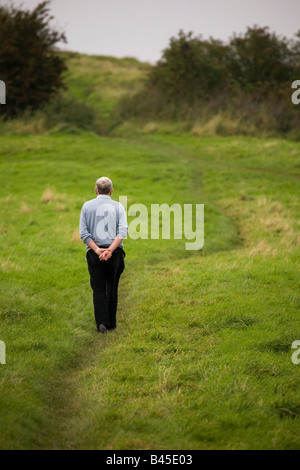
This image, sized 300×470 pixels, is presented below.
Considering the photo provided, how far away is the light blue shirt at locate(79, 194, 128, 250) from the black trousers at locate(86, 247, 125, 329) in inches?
10.3

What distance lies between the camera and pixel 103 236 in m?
7.79

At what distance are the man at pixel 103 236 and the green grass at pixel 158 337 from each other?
776 mm

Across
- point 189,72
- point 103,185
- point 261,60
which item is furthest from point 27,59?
point 103,185

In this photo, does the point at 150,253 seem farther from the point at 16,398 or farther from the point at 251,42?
the point at 251,42

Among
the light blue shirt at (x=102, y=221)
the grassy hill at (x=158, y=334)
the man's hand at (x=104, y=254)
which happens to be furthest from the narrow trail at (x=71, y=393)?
the light blue shirt at (x=102, y=221)

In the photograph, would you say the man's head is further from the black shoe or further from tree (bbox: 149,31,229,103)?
tree (bbox: 149,31,229,103)

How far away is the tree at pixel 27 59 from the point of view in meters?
33.4

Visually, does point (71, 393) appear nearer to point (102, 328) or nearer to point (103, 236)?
point (102, 328)

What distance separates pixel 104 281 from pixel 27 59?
3106 cm

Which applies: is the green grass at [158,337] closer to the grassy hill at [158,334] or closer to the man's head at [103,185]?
the grassy hill at [158,334]

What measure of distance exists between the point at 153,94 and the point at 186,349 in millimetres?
34486

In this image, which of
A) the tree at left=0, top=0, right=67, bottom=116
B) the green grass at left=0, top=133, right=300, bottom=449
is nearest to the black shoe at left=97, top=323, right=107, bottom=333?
the green grass at left=0, top=133, right=300, bottom=449

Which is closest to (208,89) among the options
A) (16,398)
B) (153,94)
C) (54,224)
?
(153,94)
